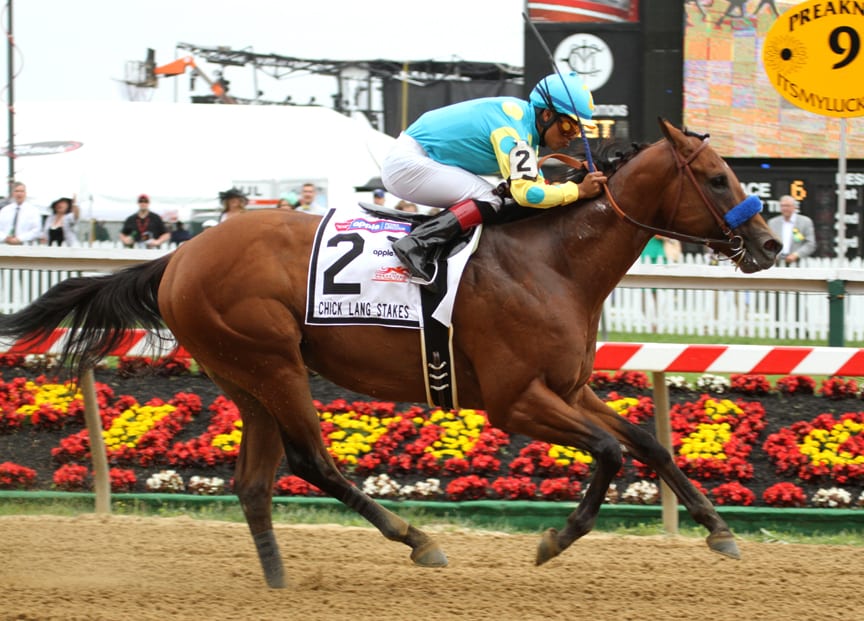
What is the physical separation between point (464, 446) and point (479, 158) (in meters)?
2.16

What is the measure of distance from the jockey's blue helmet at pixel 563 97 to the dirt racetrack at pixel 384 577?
1.96 metres

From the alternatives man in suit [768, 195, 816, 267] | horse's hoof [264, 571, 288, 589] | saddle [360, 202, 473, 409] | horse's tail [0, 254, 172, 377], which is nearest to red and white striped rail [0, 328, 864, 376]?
horse's tail [0, 254, 172, 377]

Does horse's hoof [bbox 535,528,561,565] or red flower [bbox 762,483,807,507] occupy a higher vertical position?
horse's hoof [bbox 535,528,561,565]

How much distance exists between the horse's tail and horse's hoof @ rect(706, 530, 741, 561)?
260cm

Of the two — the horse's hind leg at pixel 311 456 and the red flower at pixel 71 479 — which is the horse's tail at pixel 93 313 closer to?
the horse's hind leg at pixel 311 456

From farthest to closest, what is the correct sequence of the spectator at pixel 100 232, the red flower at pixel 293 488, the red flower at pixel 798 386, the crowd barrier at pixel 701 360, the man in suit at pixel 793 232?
the spectator at pixel 100 232 < the man in suit at pixel 793 232 < the red flower at pixel 798 386 < the red flower at pixel 293 488 < the crowd barrier at pixel 701 360

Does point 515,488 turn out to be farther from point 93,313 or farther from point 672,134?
point 93,313

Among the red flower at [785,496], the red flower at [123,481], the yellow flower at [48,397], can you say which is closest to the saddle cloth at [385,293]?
the red flower at [785,496]

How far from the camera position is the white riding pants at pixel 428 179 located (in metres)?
5.20

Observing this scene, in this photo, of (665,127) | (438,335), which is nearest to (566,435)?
(438,335)

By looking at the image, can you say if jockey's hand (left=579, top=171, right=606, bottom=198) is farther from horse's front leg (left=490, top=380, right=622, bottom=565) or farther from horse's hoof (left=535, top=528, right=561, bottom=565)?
horse's hoof (left=535, top=528, right=561, bottom=565)

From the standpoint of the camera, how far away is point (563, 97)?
199 inches

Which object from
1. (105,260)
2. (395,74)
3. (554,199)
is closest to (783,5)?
(105,260)

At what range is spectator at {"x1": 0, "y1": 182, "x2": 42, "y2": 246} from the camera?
12.2 metres
